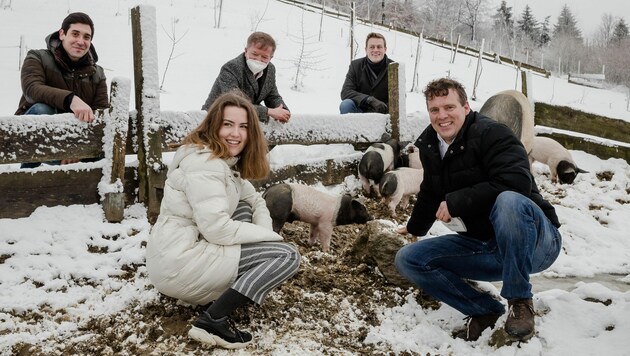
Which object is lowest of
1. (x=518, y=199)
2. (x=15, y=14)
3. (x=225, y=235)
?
(x=225, y=235)

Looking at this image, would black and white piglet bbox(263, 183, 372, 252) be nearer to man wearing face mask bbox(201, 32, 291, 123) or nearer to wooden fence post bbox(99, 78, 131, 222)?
man wearing face mask bbox(201, 32, 291, 123)

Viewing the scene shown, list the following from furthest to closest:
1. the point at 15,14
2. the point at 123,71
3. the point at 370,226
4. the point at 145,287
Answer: the point at 15,14
the point at 123,71
the point at 370,226
the point at 145,287

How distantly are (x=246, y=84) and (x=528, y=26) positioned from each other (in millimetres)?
55528

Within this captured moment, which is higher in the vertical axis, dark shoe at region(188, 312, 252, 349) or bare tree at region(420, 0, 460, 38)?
bare tree at region(420, 0, 460, 38)

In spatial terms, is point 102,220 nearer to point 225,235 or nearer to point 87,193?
point 87,193

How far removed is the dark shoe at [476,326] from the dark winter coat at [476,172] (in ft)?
1.54

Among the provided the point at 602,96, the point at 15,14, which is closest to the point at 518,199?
the point at 15,14

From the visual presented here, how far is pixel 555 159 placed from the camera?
6.52m

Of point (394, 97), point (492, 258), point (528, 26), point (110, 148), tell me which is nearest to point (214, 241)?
point (492, 258)

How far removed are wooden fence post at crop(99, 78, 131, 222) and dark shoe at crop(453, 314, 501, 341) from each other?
109 inches

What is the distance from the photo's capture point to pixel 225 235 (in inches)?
107

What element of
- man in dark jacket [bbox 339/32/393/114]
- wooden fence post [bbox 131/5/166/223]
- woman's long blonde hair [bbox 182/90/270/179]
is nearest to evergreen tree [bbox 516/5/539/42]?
man in dark jacket [bbox 339/32/393/114]

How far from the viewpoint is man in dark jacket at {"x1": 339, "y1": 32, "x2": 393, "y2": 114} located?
6.27 meters

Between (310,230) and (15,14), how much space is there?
491 inches
